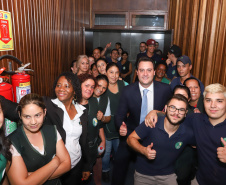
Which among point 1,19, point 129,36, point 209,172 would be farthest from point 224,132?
point 129,36

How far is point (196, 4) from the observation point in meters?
3.60

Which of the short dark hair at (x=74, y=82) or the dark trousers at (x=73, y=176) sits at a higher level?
the short dark hair at (x=74, y=82)

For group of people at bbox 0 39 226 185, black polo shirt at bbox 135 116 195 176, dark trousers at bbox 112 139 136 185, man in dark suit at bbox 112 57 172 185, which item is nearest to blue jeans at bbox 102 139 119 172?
group of people at bbox 0 39 226 185

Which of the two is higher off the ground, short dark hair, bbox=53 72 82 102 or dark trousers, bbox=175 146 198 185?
short dark hair, bbox=53 72 82 102

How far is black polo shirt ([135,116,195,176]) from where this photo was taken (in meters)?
1.80

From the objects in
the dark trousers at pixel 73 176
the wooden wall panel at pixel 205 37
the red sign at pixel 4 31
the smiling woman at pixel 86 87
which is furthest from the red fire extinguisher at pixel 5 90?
the wooden wall panel at pixel 205 37

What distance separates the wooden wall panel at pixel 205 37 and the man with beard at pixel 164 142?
47.7 inches

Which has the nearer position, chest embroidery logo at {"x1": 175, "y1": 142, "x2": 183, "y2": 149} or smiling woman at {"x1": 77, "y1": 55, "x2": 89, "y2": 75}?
chest embroidery logo at {"x1": 175, "y1": 142, "x2": 183, "y2": 149}

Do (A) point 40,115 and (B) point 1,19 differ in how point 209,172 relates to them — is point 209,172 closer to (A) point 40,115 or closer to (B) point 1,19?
(A) point 40,115

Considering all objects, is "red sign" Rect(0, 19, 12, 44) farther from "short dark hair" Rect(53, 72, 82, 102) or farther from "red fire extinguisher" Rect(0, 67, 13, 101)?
"short dark hair" Rect(53, 72, 82, 102)

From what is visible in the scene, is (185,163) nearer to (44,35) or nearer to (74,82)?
(74,82)

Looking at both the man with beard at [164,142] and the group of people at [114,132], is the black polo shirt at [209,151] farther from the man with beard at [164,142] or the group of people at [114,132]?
the man with beard at [164,142]

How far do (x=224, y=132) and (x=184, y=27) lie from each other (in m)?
3.20

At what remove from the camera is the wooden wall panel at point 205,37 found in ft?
8.98
